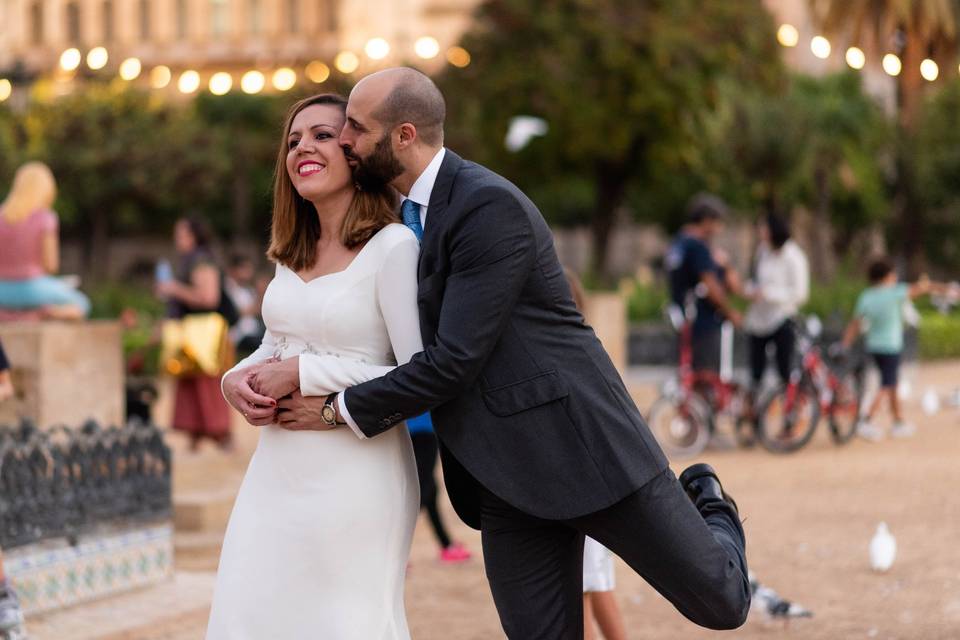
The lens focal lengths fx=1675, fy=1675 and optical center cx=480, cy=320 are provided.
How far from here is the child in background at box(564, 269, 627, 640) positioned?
5.75 meters

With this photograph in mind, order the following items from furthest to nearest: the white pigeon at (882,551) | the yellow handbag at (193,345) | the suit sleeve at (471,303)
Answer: the yellow handbag at (193,345)
the white pigeon at (882,551)
the suit sleeve at (471,303)

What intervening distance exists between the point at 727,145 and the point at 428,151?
28.6 metres

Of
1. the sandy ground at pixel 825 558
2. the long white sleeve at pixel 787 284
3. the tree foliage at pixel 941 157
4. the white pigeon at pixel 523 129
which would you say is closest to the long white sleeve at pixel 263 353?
the sandy ground at pixel 825 558

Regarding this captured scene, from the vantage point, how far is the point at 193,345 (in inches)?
482

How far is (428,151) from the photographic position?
4113 mm

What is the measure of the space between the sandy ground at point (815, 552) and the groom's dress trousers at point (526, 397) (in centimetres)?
300

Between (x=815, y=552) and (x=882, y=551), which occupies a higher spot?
(x=882, y=551)

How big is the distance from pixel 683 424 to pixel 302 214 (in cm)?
958

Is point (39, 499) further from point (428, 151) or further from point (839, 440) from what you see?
point (839, 440)

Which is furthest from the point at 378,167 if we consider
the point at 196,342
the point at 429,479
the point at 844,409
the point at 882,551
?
the point at 844,409

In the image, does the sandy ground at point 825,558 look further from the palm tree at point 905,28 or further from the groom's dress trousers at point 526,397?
the palm tree at point 905,28

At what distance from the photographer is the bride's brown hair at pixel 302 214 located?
4211 mm

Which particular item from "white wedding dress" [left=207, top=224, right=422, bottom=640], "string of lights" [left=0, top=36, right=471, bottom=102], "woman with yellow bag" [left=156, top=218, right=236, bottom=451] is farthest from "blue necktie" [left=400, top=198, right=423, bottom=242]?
"string of lights" [left=0, top=36, right=471, bottom=102]

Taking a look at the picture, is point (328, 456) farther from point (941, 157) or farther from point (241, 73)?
point (241, 73)
